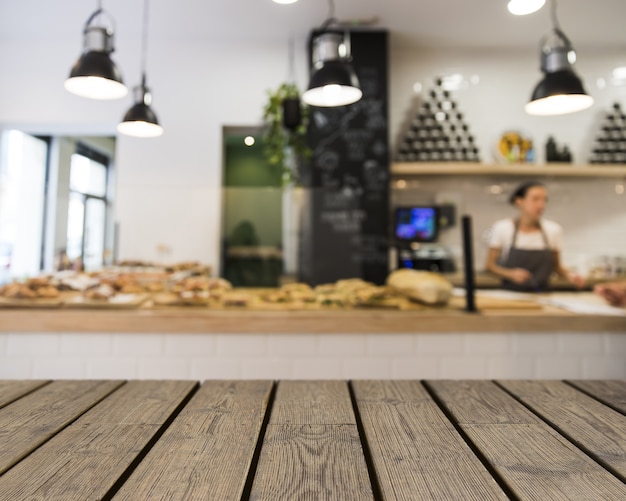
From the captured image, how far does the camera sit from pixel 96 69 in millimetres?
1960

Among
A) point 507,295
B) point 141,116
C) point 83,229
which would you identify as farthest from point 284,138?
point 507,295

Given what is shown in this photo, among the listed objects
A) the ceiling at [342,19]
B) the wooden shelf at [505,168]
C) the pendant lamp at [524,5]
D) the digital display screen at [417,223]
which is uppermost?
the ceiling at [342,19]

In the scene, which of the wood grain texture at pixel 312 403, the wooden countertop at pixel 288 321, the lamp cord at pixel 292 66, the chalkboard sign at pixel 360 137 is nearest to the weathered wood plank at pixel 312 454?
the wood grain texture at pixel 312 403

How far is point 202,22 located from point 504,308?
11.1 feet

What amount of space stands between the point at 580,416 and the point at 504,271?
1.97 metres

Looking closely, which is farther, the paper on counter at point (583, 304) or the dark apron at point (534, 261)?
the dark apron at point (534, 261)

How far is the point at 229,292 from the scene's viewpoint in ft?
7.56

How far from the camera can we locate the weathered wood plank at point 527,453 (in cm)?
67

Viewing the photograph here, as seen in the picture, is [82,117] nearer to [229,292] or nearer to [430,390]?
[229,292]

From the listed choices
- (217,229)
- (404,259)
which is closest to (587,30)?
(404,259)

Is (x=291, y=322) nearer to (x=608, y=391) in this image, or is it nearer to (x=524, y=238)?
(x=608, y=391)

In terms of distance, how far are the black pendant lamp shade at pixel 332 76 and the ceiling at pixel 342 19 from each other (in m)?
1.71

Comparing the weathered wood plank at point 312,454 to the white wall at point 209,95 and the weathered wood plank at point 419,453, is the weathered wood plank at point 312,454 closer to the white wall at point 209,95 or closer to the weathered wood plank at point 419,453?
the weathered wood plank at point 419,453

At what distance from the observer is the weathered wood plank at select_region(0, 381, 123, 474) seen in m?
0.81
